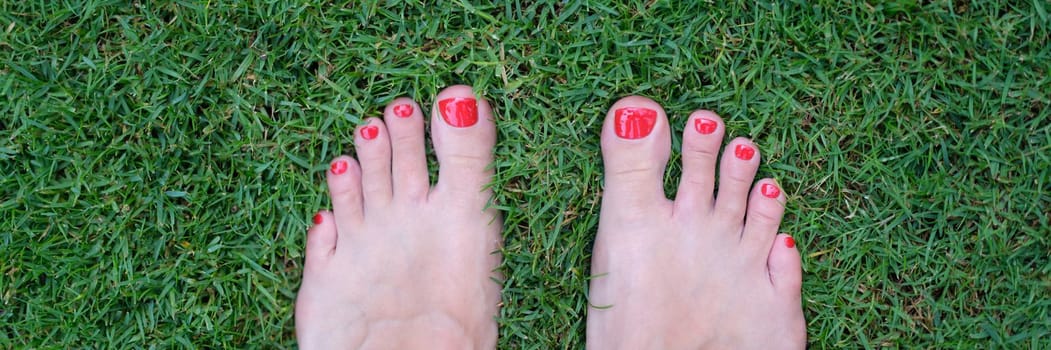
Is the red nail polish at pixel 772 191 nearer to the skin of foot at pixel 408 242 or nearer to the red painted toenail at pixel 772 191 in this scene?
the red painted toenail at pixel 772 191

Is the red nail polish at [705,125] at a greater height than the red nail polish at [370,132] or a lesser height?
greater

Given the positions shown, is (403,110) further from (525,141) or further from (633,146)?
(633,146)

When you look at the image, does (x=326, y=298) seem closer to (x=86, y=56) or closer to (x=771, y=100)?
(x=86, y=56)

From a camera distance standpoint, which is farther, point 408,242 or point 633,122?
point 408,242

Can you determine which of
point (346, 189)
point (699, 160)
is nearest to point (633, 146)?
point (699, 160)

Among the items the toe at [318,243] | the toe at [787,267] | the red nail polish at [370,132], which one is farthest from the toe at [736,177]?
the toe at [318,243]

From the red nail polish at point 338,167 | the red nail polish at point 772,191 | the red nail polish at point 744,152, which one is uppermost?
the red nail polish at point 744,152

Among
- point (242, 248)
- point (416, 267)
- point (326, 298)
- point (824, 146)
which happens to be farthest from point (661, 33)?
point (242, 248)
